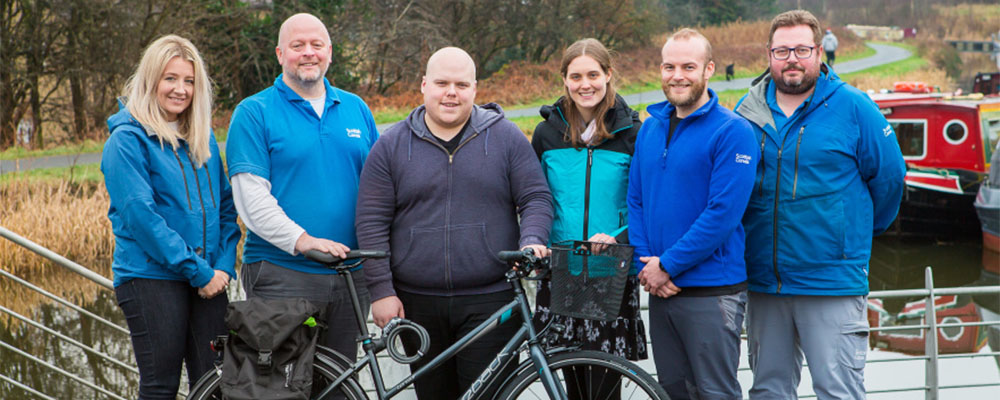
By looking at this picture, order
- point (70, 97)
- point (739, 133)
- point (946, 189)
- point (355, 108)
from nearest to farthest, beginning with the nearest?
point (739, 133) < point (355, 108) < point (946, 189) < point (70, 97)

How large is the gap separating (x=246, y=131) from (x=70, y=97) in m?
16.3

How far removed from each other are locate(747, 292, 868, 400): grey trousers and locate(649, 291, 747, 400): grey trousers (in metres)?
0.23

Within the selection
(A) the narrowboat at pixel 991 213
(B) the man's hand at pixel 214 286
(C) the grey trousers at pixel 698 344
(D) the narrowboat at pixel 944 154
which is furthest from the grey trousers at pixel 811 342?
(D) the narrowboat at pixel 944 154

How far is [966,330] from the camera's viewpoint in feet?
31.4

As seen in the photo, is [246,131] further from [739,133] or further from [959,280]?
[959,280]

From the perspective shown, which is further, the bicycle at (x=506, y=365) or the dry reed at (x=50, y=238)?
the dry reed at (x=50, y=238)

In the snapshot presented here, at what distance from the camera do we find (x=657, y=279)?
120 inches

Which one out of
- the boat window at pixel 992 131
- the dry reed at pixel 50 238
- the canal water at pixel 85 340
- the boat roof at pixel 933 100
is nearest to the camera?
the canal water at pixel 85 340

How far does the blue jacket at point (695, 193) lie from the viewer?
2961mm

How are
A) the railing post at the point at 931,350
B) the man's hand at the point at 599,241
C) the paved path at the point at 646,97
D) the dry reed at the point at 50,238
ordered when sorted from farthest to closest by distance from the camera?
the paved path at the point at 646,97 < the dry reed at the point at 50,238 < the railing post at the point at 931,350 < the man's hand at the point at 599,241

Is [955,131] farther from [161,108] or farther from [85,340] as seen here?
[161,108]

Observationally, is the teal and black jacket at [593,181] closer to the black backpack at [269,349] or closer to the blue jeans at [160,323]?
the black backpack at [269,349]

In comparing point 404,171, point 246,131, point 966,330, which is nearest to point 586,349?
point 404,171

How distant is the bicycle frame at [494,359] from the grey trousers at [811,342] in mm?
882
